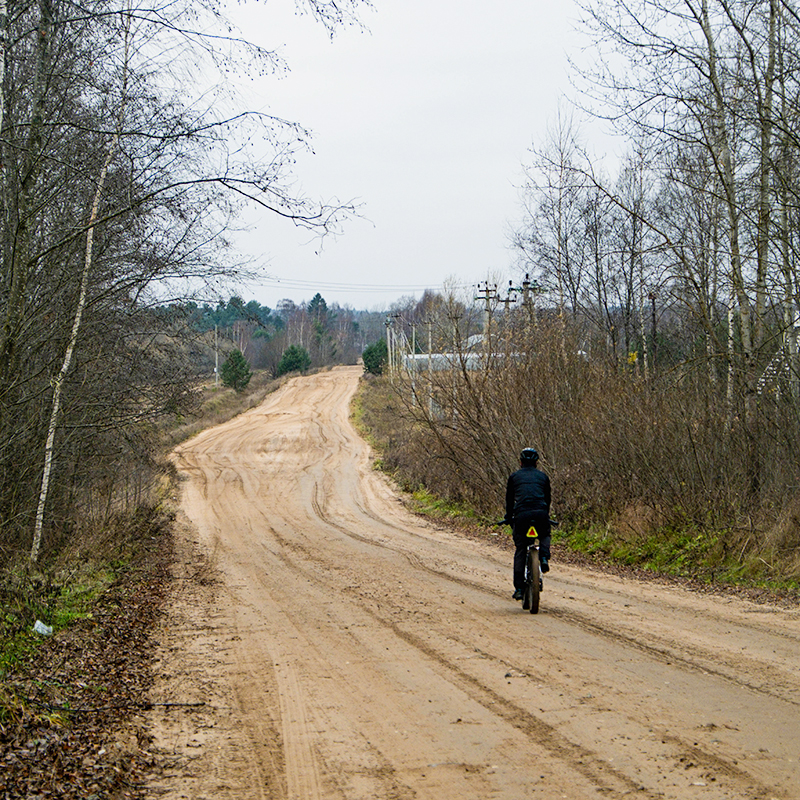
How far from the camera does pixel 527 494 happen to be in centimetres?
1012

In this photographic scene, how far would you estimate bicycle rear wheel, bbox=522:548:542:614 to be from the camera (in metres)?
9.54

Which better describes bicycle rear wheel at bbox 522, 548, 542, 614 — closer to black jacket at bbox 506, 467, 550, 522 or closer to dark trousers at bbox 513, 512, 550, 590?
dark trousers at bbox 513, 512, 550, 590

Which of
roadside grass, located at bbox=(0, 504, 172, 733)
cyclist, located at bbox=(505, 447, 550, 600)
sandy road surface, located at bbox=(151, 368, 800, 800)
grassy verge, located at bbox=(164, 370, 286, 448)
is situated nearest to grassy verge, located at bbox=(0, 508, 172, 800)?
roadside grass, located at bbox=(0, 504, 172, 733)

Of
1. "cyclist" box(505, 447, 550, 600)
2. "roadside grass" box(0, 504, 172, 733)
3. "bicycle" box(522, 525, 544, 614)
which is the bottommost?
"roadside grass" box(0, 504, 172, 733)

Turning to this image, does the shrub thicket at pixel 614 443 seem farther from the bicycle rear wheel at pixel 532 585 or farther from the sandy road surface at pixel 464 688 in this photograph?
the bicycle rear wheel at pixel 532 585

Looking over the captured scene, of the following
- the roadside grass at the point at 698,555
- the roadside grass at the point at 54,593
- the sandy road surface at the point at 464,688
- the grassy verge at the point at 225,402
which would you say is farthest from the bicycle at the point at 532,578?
the grassy verge at the point at 225,402

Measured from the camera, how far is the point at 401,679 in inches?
271

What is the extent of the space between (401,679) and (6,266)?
310 inches

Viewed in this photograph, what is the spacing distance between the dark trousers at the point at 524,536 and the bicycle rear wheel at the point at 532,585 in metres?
0.20

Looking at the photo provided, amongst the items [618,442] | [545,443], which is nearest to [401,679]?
[618,442]

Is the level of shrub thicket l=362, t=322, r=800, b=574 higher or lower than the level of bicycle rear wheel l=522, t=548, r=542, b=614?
higher

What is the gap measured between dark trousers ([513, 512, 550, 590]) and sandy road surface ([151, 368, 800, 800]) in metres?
0.41

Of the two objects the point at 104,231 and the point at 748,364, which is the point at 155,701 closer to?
the point at 104,231

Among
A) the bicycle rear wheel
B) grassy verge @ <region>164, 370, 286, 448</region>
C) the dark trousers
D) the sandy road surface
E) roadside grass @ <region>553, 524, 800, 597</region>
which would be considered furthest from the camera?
grassy verge @ <region>164, 370, 286, 448</region>
